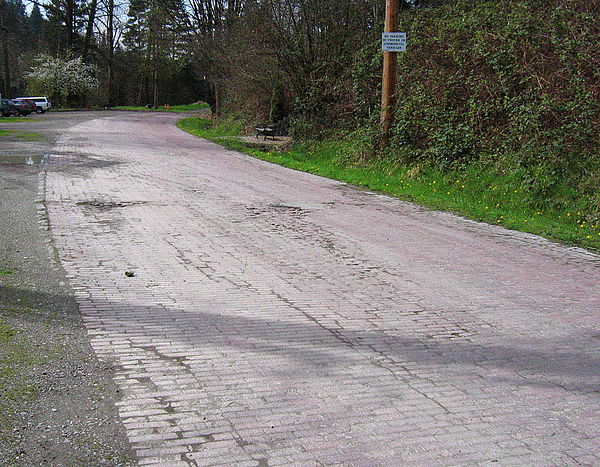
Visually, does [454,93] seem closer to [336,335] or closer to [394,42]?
[394,42]

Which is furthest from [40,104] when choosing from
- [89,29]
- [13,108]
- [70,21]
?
[89,29]

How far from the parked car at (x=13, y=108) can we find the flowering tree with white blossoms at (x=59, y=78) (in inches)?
713

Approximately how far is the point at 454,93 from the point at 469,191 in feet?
12.1

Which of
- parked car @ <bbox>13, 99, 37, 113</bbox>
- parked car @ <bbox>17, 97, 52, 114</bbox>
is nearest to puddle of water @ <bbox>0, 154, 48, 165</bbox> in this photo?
parked car @ <bbox>13, 99, 37, 113</bbox>

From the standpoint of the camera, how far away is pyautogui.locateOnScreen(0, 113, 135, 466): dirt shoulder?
348 centimetres

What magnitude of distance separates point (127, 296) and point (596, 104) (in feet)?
33.3

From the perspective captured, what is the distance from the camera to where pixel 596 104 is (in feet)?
40.9

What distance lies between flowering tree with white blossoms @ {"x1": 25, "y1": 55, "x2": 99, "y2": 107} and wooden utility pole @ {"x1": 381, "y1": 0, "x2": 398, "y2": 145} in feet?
186

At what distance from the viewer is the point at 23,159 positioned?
18.6m

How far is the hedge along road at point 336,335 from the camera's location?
145 inches

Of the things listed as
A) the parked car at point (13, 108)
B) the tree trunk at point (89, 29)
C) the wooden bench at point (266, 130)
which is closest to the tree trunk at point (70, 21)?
the tree trunk at point (89, 29)

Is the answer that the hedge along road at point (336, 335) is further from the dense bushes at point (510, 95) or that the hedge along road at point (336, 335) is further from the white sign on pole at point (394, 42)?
the white sign on pole at point (394, 42)

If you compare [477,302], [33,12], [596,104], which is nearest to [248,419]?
[477,302]

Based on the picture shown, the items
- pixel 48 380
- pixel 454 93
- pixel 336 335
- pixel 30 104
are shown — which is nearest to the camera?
pixel 48 380
